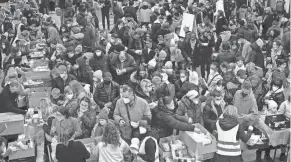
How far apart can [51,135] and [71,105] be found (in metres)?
0.58

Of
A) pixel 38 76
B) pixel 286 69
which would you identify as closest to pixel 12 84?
pixel 38 76

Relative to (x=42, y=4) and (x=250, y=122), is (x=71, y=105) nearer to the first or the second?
(x=250, y=122)

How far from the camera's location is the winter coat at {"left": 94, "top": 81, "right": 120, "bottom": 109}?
7.37 m

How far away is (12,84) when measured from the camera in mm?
7684

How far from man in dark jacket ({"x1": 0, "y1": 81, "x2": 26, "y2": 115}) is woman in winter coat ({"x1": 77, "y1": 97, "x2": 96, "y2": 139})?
159 centimetres

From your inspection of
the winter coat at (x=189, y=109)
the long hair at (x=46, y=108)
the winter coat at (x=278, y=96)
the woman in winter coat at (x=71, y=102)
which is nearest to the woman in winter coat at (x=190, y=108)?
the winter coat at (x=189, y=109)

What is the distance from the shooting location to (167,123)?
6277 mm

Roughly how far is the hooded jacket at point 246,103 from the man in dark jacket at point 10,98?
3.84 meters

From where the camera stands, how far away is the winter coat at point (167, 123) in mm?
6073

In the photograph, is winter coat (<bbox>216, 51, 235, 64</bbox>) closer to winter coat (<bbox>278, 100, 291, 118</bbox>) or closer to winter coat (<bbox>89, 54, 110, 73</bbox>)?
winter coat (<bbox>278, 100, 291, 118</bbox>)

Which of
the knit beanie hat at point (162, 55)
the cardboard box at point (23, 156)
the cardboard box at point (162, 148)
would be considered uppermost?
the knit beanie hat at point (162, 55)

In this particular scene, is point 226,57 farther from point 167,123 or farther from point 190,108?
point 167,123

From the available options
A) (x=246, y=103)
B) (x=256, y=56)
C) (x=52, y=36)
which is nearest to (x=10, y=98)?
(x=52, y=36)

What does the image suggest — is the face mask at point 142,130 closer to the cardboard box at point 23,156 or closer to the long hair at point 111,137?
the long hair at point 111,137
